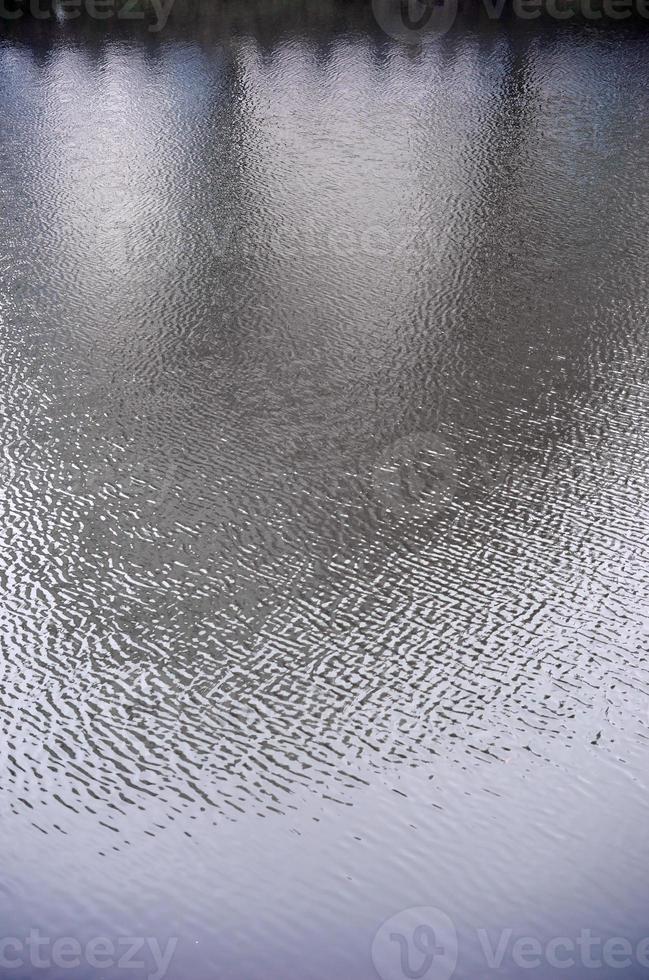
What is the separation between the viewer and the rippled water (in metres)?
2.27

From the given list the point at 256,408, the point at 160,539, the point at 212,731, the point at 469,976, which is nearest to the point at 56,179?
the point at 256,408

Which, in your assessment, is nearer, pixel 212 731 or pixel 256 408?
pixel 212 731

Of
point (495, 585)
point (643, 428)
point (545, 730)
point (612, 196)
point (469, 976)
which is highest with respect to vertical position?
point (612, 196)

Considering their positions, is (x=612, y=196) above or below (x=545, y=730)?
above

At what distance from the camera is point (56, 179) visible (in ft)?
18.7

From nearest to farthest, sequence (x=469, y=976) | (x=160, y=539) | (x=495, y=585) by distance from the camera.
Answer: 1. (x=469, y=976)
2. (x=495, y=585)
3. (x=160, y=539)

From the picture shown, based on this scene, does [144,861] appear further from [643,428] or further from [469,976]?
[643,428]

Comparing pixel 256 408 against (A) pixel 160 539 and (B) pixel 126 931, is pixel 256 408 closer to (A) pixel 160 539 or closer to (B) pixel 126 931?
(A) pixel 160 539

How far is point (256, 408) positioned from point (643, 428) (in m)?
1.34

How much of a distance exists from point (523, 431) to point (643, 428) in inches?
16.1

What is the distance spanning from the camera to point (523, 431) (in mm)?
3643

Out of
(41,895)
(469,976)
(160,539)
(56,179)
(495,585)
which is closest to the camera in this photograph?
(469,976)

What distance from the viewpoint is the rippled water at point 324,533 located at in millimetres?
2270

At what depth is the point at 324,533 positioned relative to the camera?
127 inches
